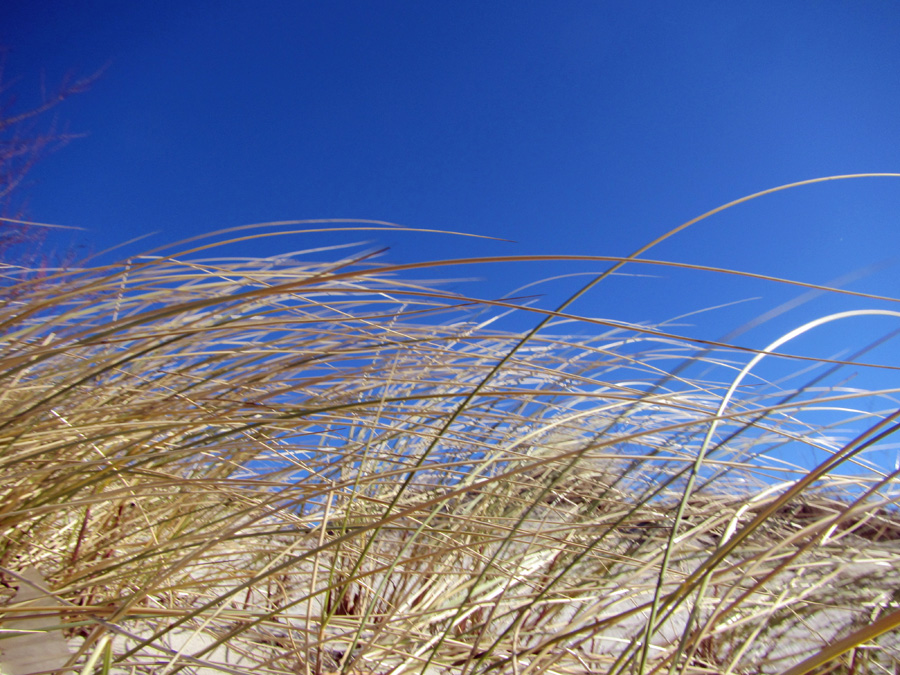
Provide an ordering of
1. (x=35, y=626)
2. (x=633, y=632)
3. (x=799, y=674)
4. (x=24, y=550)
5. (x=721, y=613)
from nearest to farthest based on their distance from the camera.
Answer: (x=799, y=674) < (x=721, y=613) < (x=35, y=626) < (x=24, y=550) < (x=633, y=632)

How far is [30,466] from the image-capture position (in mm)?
578

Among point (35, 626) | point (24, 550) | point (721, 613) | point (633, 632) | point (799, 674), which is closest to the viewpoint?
point (799, 674)

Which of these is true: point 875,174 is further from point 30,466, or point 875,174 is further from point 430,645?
point 30,466

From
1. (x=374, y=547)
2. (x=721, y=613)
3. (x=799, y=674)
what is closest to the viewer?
(x=799, y=674)

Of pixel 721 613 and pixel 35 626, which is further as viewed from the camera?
pixel 35 626

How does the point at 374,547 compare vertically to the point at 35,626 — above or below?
above

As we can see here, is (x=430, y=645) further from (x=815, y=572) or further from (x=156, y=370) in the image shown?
(x=815, y=572)

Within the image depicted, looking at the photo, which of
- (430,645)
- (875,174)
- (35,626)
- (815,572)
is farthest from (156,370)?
(815,572)

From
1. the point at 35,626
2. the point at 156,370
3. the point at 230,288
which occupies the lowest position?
the point at 35,626

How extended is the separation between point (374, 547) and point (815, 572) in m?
0.65

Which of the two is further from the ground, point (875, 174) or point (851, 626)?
point (875, 174)

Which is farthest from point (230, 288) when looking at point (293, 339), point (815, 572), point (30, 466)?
point (815, 572)

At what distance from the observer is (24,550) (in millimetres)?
657

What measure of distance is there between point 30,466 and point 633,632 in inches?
32.3
